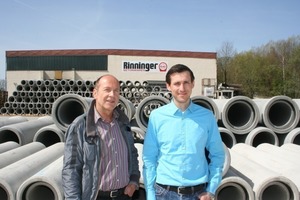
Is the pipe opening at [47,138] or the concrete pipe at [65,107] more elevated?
the concrete pipe at [65,107]

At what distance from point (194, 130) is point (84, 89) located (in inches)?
572

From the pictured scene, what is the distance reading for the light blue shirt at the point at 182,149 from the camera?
2084 mm

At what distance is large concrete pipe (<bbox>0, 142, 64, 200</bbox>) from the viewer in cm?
298

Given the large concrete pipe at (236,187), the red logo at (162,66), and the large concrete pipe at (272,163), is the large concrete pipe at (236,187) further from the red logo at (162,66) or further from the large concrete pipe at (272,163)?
the red logo at (162,66)

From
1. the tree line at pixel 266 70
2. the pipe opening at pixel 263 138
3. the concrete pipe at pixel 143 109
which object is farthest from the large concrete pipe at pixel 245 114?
the tree line at pixel 266 70

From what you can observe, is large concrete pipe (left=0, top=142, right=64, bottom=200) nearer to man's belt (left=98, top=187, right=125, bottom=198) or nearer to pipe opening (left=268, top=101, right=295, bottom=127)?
man's belt (left=98, top=187, right=125, bottom=198)

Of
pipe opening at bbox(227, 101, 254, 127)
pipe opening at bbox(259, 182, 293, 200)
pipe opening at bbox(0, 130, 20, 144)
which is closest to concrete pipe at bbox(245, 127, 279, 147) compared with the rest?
pipe opening at bbox(227, 101, 254, 127)

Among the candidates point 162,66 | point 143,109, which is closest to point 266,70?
point 162,66

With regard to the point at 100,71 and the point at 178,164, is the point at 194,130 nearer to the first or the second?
the point at 178,164

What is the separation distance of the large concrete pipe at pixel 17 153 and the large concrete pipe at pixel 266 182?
2.91 meters

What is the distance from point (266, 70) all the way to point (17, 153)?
3676 cm

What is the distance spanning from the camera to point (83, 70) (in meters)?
21.0

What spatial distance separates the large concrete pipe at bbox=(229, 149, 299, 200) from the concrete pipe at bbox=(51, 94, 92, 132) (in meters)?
2.59

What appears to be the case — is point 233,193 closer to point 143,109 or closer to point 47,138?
point 143,109
